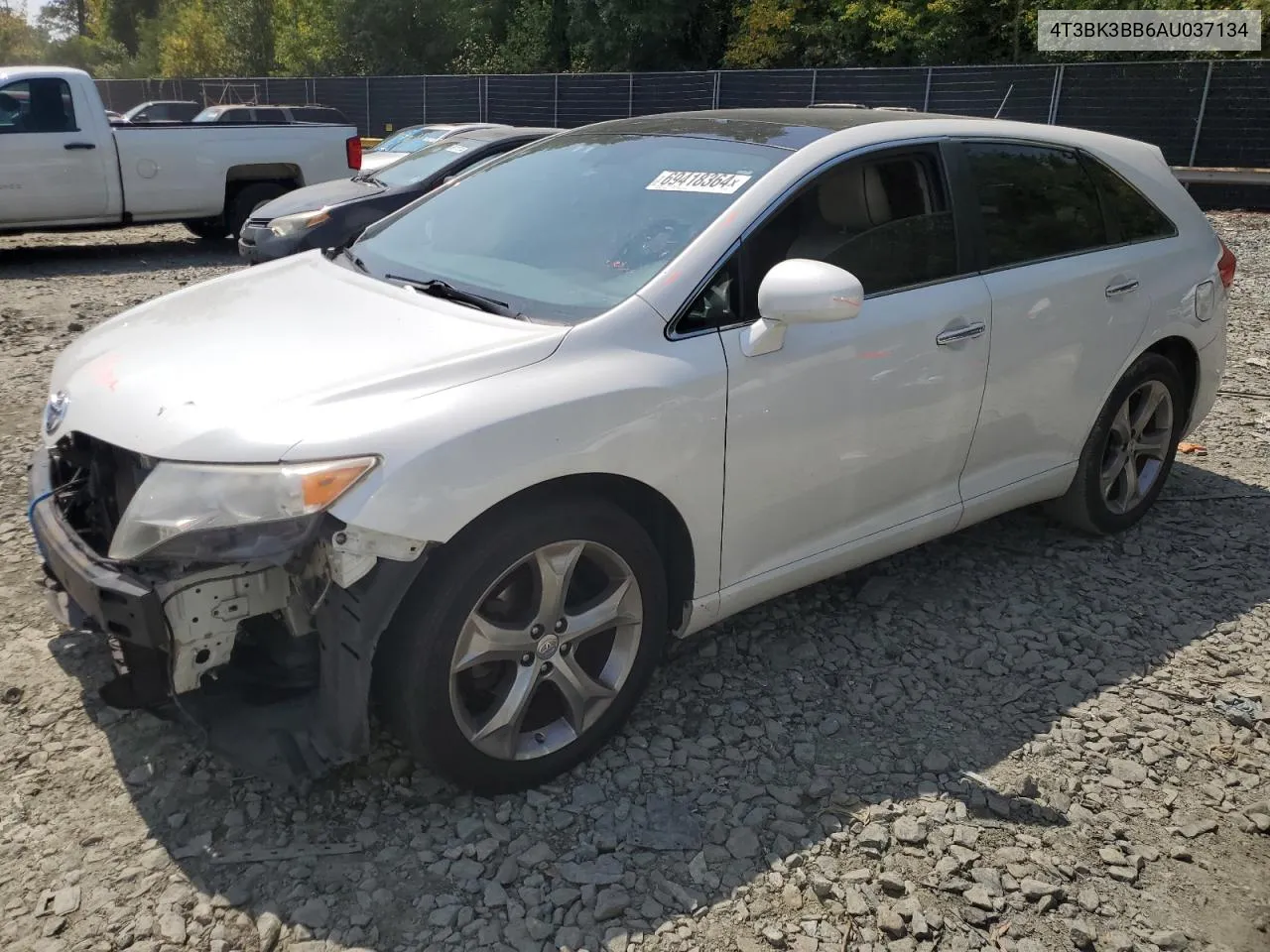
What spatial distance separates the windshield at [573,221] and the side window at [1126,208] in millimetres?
1671

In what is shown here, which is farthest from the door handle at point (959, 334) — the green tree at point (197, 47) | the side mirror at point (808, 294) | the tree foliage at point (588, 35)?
the green tree at point (197, 47)

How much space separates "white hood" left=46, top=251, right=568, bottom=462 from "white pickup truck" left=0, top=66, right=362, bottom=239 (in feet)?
27.3

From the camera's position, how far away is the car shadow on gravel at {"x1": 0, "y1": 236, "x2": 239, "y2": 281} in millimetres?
10633


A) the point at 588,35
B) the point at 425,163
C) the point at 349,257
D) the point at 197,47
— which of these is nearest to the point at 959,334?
the point at 349,257

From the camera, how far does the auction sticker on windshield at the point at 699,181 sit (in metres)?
3.27

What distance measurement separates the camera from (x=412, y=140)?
1340 centimetres

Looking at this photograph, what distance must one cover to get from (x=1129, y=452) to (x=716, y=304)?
2.39 meters

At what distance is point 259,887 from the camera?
8.36 feet

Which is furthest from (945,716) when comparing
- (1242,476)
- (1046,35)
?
(1046,35)

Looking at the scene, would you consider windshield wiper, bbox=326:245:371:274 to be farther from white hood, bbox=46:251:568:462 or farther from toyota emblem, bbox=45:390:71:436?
toyota emblem, bbox=45:390:71:436

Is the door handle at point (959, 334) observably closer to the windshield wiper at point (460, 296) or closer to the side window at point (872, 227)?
the side window at point (872, 227)

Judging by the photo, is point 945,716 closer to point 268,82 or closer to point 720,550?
point 720,550

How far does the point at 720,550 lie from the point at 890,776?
31.1 inches

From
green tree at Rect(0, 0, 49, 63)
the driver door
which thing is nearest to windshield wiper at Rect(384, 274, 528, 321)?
the driver door
